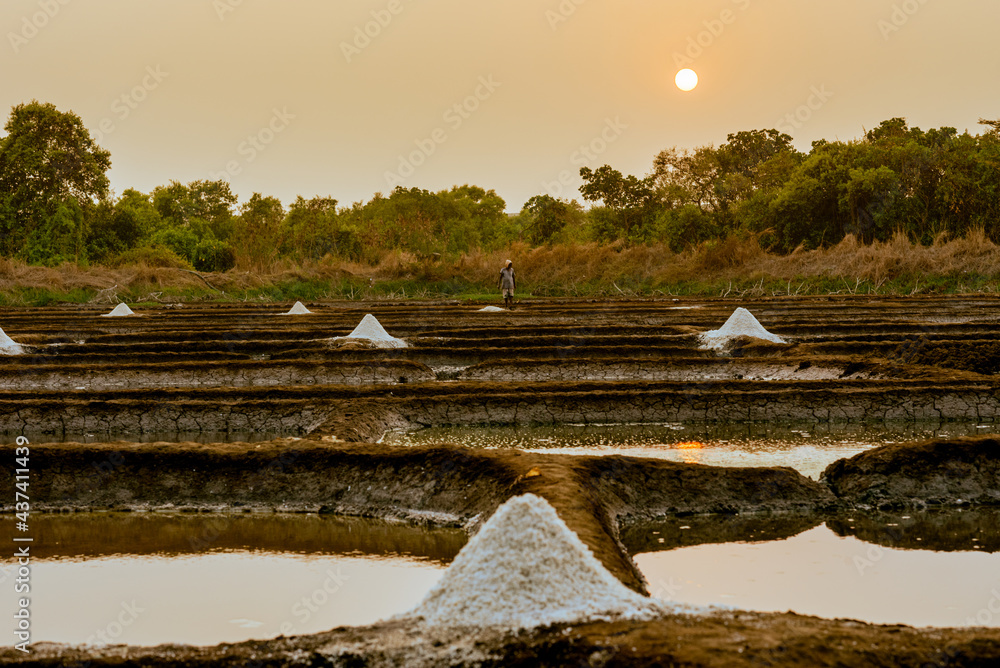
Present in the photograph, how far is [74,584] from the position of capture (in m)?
4.12

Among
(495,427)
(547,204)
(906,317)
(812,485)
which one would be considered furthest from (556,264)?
(812,485)

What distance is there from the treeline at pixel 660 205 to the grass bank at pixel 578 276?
190cm

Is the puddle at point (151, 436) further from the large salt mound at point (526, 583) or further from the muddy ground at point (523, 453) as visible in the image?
the large salt mound at point (526, 583)

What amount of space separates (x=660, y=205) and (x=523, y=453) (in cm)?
3616

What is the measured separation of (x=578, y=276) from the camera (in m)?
31.5

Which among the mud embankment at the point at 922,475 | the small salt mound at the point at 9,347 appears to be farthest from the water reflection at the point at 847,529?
the small salt mound at the point at 9,347

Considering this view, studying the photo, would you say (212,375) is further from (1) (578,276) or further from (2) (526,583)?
(1) (578,276)

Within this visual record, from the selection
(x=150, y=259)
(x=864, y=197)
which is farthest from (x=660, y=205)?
(x=150, y=259)

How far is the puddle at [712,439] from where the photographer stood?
630cm

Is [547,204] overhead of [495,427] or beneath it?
overhead

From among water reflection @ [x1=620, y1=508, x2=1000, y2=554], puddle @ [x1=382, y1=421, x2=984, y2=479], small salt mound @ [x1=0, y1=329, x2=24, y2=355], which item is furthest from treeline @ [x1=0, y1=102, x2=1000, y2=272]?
water reflection @ [x1=620, y1=508, x2=1000, y2=554]

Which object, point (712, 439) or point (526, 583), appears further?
point (712, 439)

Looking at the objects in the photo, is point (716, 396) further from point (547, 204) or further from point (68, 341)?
point (547, 204)

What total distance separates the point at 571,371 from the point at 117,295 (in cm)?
2162
